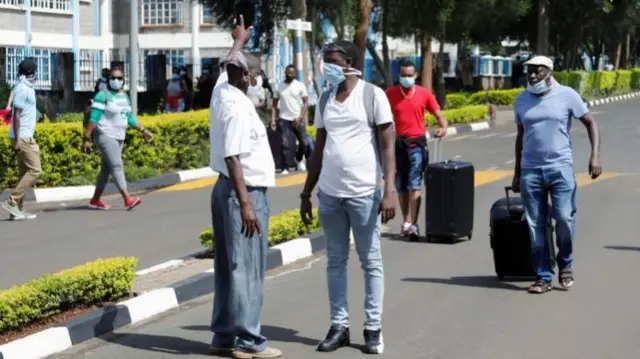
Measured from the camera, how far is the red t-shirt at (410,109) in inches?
506

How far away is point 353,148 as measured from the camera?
781 cm

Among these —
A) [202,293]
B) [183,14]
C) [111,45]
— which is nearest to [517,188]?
[202,293]

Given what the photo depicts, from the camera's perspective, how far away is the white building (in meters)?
32.3

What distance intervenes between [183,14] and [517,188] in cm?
5397

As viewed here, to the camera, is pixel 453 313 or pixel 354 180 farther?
pixel 453 313

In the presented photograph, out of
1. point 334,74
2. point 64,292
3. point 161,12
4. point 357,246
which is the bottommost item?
point 64,292

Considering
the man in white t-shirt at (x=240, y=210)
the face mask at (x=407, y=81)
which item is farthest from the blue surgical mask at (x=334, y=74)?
the face mask at (x=407, y=81)

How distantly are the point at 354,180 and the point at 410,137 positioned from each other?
16.8ft

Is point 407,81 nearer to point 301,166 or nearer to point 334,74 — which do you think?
point 334,74

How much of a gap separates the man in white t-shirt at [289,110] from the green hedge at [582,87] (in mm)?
19021

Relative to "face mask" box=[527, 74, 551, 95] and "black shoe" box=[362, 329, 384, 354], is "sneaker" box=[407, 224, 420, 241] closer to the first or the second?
"face mask" box=[527, 74, 551, 95]

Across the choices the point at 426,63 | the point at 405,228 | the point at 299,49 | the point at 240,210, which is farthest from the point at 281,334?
the point at 426,63

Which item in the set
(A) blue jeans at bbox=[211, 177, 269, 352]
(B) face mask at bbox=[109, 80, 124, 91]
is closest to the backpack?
(A) blue jeans at bbox=[211, 177, 269, 352]

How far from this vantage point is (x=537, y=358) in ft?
25.4
